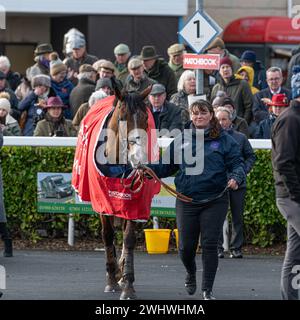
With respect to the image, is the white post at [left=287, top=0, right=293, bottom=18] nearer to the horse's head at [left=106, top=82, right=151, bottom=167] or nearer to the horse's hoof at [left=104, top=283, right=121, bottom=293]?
the horse's hoof at [left=104, top=283, right=121, bottom=293]

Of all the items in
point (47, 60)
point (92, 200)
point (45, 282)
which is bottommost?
point (45, 282)

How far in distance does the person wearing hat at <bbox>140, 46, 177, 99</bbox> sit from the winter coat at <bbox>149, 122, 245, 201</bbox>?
22.3 ft

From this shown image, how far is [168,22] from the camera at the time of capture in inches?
1113

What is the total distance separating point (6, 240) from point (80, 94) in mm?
3787

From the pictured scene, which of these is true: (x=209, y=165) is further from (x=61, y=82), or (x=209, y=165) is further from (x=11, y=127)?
(x=61, y=82)

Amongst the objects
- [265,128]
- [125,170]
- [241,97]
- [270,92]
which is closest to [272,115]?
[265,128]

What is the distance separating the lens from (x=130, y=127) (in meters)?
12.0

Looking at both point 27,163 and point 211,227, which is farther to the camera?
point 27,163

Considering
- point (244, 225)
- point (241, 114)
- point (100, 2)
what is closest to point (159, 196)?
point (244, 225)

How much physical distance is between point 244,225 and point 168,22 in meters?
13.1

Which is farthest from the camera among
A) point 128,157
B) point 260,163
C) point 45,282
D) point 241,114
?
point 241,114

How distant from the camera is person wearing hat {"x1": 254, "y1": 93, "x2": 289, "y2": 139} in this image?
16406 millimetres
